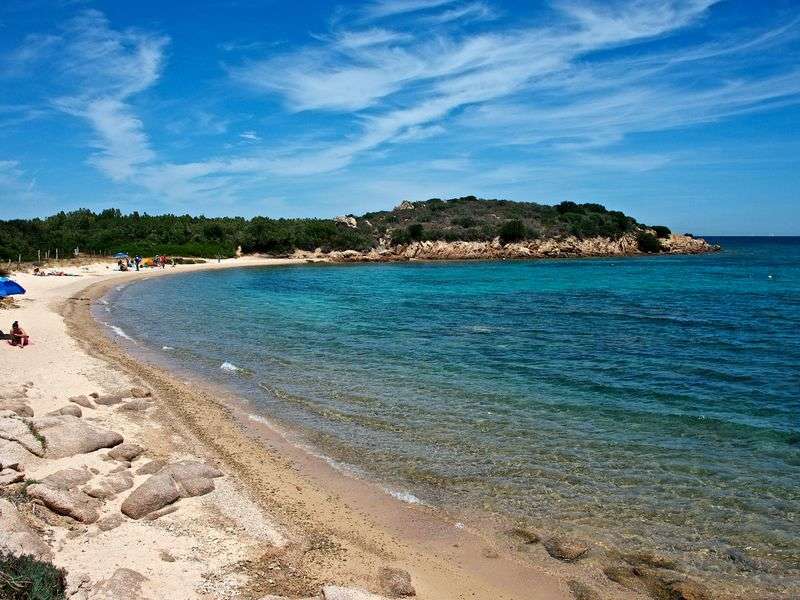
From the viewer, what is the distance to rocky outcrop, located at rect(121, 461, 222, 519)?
25.3 ft

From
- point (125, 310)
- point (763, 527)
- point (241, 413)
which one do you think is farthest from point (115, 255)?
point (763, 527)

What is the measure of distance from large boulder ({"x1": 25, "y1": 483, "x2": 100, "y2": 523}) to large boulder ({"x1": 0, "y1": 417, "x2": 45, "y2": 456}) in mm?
1800

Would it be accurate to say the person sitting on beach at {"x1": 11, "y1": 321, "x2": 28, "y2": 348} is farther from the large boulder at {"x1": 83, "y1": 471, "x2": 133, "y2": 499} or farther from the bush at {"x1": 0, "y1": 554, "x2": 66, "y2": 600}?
the bush at {"x1": 0, "y1": 554, "x2": 66, "y2": 600}

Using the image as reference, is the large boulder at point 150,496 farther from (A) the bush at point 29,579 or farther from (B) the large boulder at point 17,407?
(B) the large boulder at point 17,407

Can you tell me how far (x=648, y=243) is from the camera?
103 m

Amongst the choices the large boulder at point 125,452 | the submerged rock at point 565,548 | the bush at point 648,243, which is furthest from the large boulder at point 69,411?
the bush at point 648,243

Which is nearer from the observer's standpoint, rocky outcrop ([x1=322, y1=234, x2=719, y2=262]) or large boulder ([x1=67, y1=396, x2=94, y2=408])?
large boulder ([x1=67, y1=396, x2=94, y2=408])

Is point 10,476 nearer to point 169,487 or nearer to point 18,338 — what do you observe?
point 169,487

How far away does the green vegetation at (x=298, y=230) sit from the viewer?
81.9 metres

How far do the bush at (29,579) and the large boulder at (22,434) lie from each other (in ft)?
13.5

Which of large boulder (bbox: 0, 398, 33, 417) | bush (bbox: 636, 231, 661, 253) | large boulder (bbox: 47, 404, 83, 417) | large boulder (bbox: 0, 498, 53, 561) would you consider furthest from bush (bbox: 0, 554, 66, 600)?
bush (bbox: 636, 231, 661, 253)

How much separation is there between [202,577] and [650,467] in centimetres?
773

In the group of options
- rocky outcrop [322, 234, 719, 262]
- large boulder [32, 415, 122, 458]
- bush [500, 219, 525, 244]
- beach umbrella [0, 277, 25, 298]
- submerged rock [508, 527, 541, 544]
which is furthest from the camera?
bush [500, 219, 525, 244]

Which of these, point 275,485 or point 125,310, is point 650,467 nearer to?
point 275,485
